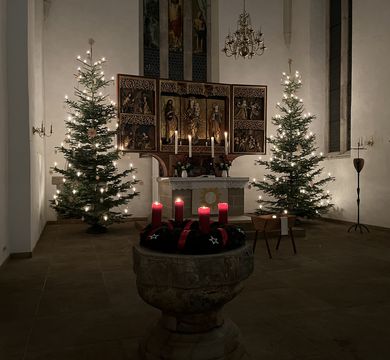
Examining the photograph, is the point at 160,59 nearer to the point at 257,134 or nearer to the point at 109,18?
the point at 109,18

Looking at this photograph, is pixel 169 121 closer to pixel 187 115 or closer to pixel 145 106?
pixel 187 115

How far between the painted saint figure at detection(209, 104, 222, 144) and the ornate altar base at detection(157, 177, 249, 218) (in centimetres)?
141

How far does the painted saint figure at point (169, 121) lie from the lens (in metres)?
10.7

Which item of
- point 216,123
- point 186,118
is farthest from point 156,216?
point 216,123

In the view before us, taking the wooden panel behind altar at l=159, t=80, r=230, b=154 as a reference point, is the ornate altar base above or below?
below

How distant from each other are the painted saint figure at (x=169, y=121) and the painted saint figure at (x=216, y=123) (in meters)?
1.08

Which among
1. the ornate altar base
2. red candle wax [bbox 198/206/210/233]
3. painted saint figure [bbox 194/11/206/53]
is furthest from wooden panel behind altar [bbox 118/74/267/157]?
red candle wax [bbox 198/206/210/233]

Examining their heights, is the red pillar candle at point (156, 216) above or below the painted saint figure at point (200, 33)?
below

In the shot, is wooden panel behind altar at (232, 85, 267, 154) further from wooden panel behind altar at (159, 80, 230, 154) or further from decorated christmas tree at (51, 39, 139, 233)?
decorated christmas tree at (51, 39, 139, 233)

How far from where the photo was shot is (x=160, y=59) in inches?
559

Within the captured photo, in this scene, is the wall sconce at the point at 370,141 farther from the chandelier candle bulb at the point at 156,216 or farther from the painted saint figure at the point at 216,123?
the chandelier candle bulb at the point at 156,216

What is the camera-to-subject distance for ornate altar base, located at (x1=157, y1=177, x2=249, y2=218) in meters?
10.0

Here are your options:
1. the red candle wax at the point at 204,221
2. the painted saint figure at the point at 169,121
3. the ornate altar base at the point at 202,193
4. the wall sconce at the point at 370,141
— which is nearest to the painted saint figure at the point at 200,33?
the painted saint figure at the point at 169,121

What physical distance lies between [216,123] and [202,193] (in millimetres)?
2148
